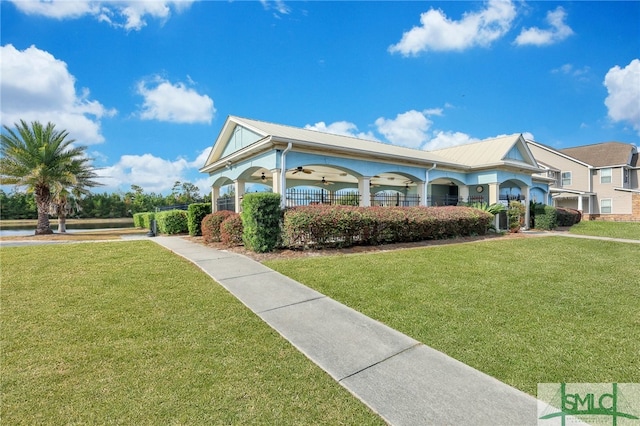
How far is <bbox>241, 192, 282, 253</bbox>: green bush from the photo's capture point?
8305mm

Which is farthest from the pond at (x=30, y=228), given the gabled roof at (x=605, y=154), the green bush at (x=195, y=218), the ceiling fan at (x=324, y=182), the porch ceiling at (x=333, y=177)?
the gabled roof at (x=605, y=154)

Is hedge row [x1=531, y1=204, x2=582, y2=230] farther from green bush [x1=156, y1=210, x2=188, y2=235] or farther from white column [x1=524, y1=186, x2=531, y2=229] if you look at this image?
green bush [x1=156, y1=210, x2=188, y2=235]

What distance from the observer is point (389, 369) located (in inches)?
108

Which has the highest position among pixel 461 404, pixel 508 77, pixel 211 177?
pixel 508 77

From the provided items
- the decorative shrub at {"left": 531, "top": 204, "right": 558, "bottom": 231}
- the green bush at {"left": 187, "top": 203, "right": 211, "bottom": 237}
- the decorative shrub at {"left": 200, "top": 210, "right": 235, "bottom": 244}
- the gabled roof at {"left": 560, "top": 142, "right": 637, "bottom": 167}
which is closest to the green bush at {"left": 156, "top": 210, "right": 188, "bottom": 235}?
the green bush at {"left": 187, "top": 203, "right": 211, "bottom": 237}

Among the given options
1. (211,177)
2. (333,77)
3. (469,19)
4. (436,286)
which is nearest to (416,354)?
(436,286)

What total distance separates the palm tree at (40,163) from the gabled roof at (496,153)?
25544 millimetres

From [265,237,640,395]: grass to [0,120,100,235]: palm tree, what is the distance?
19.8m

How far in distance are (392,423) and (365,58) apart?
14.4 meters

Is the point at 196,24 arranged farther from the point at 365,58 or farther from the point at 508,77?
the point at 508,77

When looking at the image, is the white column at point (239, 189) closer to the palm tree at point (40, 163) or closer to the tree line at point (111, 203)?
the palm tree at point (40, 163)

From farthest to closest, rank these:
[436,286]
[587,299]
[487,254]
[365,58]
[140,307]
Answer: [365,58], [487,254], [436,286], [587,299], [140,307]

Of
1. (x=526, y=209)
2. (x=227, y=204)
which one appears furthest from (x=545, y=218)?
(x=227, y=204)

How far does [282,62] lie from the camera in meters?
13.4
